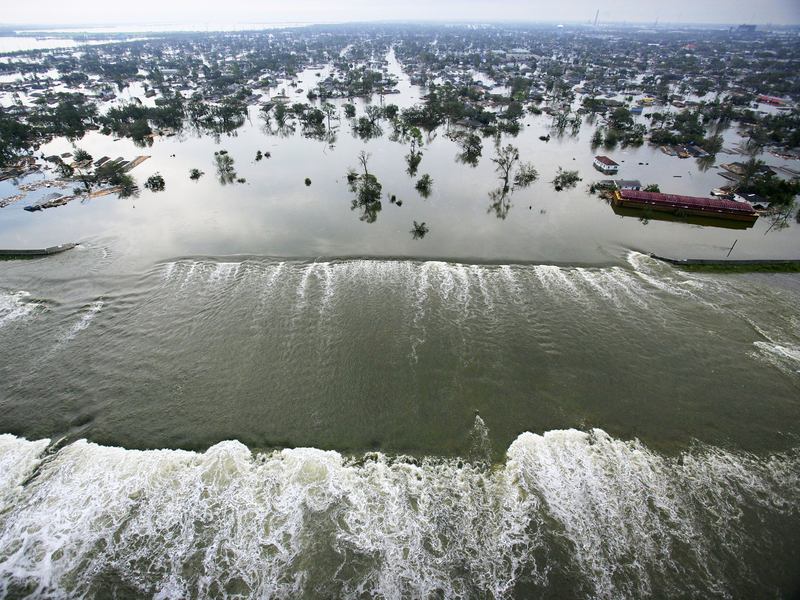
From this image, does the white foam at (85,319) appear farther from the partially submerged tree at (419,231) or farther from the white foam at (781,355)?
the white foam at (781,355)

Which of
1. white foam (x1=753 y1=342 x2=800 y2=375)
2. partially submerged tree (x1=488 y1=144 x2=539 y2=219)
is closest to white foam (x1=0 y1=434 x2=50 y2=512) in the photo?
partially submerged tree (x1=488 y1=144 x2=539 y2=219)

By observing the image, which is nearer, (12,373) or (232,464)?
(232,464)

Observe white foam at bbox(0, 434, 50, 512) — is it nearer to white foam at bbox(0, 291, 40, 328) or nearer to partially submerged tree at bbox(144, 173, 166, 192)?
white foam at bbox(0, 291, 40, 328)

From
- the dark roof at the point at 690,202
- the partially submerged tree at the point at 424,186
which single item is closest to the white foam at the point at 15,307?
the partially submerged tree at the point at 424,186

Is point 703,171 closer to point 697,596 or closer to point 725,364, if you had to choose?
point 725,364

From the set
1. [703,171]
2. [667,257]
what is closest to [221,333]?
[667,257]

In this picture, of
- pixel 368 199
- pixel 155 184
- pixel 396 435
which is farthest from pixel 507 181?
pixel 155 184
